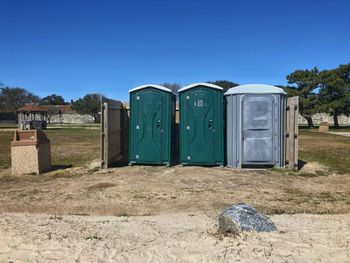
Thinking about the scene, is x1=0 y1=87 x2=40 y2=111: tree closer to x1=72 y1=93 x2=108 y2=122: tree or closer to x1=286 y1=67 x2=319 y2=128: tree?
x1=72 y1=93 x2=108 y2=122: tree

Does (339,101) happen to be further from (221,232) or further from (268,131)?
(221,232)

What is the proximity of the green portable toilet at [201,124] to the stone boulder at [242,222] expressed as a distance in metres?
6.21

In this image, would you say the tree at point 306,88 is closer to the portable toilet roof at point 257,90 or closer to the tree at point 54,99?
the portable toilet roof at point 257,90

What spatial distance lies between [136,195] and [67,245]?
11.1 ft

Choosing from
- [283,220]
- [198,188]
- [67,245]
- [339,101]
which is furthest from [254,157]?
[339,101]

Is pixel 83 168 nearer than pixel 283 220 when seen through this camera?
No

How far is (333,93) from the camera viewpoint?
157 ft

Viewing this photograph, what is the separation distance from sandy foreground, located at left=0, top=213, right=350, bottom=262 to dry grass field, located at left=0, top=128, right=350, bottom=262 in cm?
1

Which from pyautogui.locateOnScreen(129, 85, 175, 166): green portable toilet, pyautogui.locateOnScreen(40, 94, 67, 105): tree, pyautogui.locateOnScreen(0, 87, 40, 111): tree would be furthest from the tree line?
pyautogui.locateOnScreen(40, 94, 67, 105): tree

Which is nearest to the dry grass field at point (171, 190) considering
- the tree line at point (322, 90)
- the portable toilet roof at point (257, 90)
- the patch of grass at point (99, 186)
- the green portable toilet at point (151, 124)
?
the patch of grass at point (99, 186)

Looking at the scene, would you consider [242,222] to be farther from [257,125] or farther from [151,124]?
[151,124]

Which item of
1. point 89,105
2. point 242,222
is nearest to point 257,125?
point 242,222

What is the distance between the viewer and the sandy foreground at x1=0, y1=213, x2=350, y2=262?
4230 mm

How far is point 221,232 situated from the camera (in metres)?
4.92
